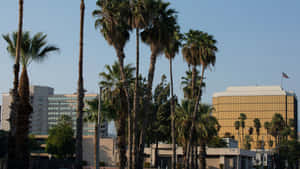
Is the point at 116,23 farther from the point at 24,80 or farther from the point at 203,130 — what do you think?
the point at 203,130

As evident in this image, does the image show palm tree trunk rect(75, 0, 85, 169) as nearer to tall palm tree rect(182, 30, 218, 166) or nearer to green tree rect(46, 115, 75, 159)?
tall palm tree rect(182, 30, 218, 166)

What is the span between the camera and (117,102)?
164ft

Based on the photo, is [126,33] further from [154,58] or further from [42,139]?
[42,139]

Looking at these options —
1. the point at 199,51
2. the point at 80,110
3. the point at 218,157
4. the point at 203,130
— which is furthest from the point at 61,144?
the point at 80,110

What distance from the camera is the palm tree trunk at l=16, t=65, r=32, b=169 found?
30.8 m

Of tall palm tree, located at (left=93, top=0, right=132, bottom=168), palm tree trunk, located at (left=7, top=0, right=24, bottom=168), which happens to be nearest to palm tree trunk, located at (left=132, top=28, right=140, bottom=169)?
tall palm tree, located at (left=93, top=0, right=132, bottom=168)

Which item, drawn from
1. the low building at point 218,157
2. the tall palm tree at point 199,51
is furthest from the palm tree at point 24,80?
the low building at point 218,157

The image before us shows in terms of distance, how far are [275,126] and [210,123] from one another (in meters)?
93.0

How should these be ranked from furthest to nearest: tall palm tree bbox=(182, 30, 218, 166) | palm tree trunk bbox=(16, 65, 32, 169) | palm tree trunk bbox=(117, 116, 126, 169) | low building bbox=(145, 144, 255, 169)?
low building bbox=(145, 144, 255, 169) → tall palm tree bbox=(182, 30, 218, 166) → palm tree trunk bbox=(117, 116, 126, 169) → palm tree trunk bbox=(16, 65, 32, 169)

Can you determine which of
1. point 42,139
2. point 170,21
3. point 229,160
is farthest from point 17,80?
point 42,139

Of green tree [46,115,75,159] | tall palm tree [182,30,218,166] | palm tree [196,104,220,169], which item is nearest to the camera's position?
tall palm tree [182,30,218,166]

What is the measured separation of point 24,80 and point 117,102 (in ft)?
62.6

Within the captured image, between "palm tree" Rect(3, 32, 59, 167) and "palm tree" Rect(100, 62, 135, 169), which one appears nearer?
"palm tree" Rect(3, 32, 59, 167)

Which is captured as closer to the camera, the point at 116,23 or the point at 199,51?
the point at 116,23
